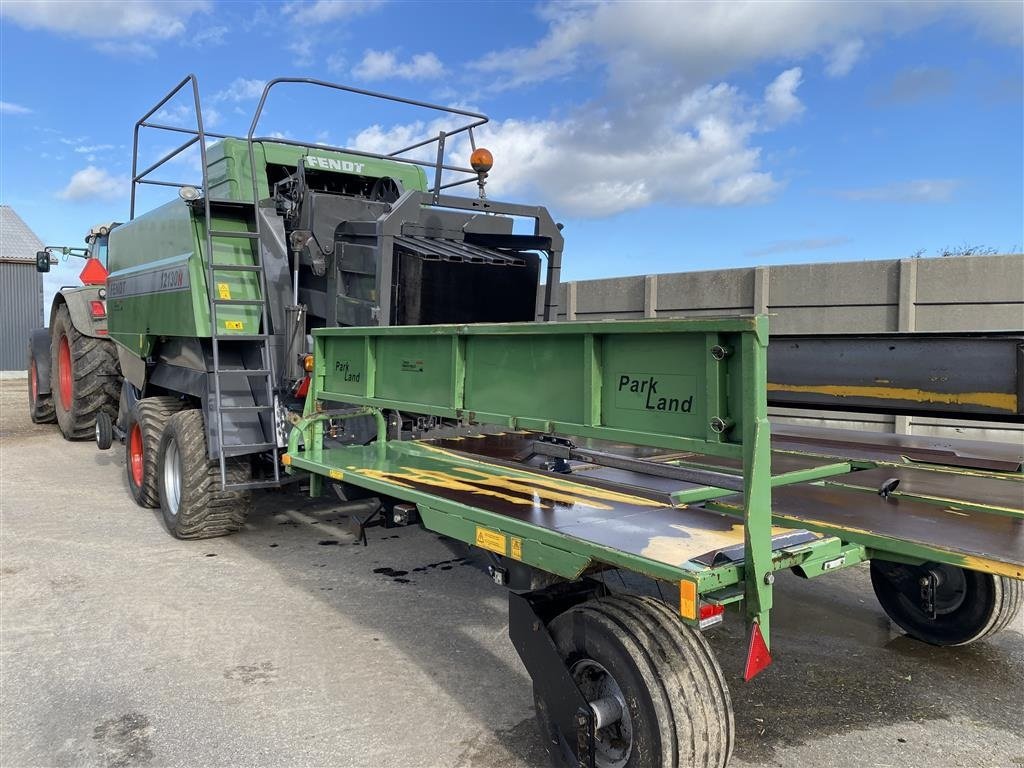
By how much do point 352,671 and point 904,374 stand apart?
9.36 feet

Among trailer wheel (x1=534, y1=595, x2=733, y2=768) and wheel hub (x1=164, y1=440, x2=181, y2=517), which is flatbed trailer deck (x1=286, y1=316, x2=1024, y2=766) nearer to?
trailer wheel (x1=534, y1=595, x2=733, y2=768)

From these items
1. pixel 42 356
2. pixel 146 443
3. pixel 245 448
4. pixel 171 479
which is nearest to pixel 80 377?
pixel 42 356

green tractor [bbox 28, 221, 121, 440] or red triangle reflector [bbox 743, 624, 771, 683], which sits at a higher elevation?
green tractor [bbox 28, 221, 121, 440]

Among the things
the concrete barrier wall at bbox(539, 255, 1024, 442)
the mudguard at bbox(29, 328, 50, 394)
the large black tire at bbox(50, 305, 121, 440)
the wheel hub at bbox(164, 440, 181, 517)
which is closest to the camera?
the wheel hub at bbox(164, 440, 181, 517)

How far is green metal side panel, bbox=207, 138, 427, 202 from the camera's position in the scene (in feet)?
19.6

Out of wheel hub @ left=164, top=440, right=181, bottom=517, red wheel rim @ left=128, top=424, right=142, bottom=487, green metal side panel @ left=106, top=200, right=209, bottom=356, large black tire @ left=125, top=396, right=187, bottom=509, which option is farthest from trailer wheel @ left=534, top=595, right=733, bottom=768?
red wheel rim @ left=128, top=424, right=142, bottom=487

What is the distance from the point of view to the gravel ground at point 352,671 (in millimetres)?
3000

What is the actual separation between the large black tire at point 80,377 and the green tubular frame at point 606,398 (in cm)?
631

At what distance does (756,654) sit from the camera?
2.23 metres

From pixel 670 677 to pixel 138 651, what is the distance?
2.87 m

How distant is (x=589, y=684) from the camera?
2.60 m

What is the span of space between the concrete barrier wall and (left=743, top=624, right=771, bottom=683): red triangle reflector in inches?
174

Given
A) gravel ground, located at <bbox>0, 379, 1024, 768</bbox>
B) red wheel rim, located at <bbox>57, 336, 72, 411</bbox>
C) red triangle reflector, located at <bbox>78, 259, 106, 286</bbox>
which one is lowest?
gravel ground, located at <bbox>0, 379, 1024, 768</bbox>

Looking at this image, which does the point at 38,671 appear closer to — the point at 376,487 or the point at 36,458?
the point at 376,487
